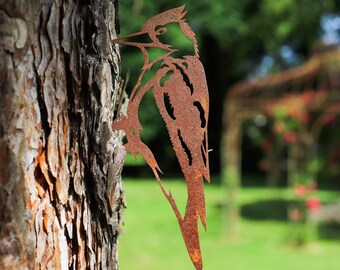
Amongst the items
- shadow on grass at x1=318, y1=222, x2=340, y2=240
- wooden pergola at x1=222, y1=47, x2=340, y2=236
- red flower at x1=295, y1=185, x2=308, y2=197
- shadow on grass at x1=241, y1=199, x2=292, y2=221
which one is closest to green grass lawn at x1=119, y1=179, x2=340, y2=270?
shadow on grass at x1=318, y1=222, x2=340, y2=240

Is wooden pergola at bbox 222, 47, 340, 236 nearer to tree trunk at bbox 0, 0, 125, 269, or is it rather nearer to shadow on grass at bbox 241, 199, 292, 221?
shadow on grass at bbox 241, 199, 292, 221

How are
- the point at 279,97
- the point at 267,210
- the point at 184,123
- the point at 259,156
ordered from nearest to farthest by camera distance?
the point at 184,123 < the point at 279,97 < the point at 267,210 < the point at 259,156

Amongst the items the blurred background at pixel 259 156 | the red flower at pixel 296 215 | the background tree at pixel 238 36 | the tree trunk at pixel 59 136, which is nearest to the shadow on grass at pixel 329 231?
the blurred background at pixel 259 156

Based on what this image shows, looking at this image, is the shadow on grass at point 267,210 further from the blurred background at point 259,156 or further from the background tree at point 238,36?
the background tree at point 238,36

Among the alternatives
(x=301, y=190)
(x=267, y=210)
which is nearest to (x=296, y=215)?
(x=301, y=190)

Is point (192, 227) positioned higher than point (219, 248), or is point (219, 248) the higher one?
point (192, 227)

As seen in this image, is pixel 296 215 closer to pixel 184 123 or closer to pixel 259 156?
pixel 184 123

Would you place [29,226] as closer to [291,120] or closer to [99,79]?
[99,79]
